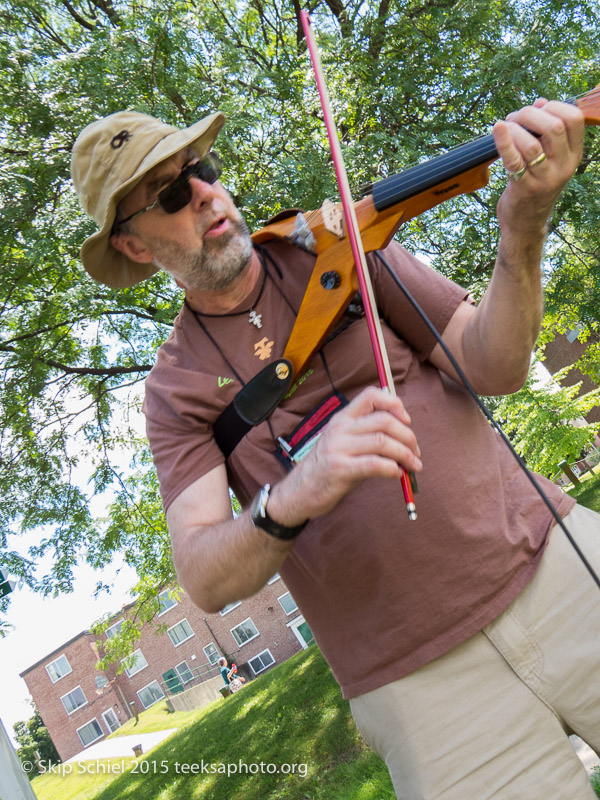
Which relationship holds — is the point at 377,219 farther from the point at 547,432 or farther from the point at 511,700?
the point at 547,432

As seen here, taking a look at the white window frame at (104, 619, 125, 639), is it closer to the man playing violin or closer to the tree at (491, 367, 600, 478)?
the man playing violin

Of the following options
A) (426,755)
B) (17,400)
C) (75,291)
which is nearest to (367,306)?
(426,755)

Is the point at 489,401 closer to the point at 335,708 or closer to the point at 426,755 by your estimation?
the point at 335,708

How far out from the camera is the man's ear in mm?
2105

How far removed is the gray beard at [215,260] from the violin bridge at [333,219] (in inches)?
10.0

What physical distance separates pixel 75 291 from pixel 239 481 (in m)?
→ 4.40

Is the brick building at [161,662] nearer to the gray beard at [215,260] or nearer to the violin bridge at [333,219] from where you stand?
the gray beard at [215,260]

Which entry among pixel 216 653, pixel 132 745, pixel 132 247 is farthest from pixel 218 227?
pixel 216 653

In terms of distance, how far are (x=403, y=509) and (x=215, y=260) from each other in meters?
0.88

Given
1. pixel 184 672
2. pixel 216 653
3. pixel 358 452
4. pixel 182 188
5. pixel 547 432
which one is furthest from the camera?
pixel 184 672

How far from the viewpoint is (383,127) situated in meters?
7.03

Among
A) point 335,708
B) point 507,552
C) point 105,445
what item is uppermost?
point 105,445

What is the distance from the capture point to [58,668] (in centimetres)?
4059

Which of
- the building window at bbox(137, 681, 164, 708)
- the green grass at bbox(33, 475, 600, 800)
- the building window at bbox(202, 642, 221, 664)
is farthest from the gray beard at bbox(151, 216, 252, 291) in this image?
the building window at bbox(137, 681, 164, 708)
